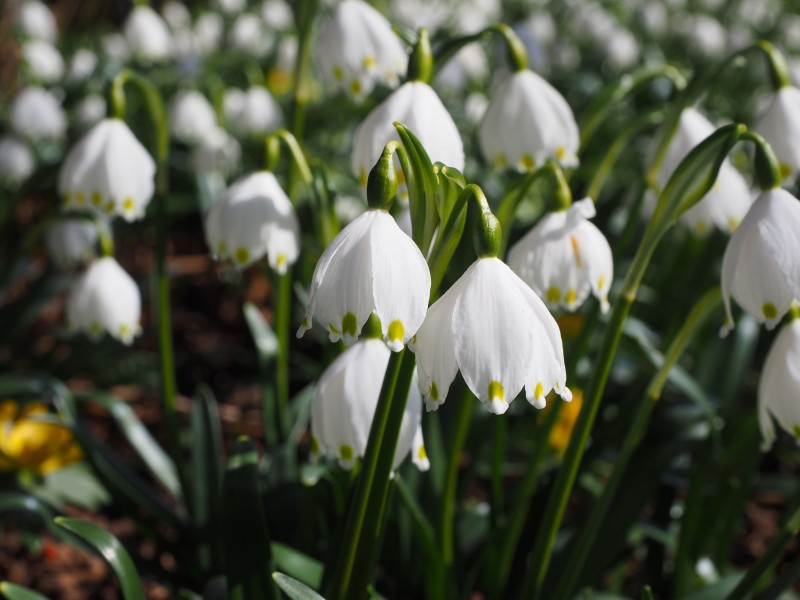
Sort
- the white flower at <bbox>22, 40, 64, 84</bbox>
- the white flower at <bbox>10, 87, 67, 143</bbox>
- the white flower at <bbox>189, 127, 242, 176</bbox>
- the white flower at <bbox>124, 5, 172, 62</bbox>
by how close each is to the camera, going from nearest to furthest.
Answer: the white flower at <bbox>189, 127, 242, 176</bbox>, the white flower at <bbox>10, 87, 67, 143</bbox>, the white flower at <bbox>124, 5, 172, 62</bbox>, the white flower at <bbox>22, 40, 64, 84</bbox>

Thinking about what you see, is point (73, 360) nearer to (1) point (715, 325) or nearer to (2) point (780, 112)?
(1) point (715, 325)

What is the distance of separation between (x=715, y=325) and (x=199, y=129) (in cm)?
174

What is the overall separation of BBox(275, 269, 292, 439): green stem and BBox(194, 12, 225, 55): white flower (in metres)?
3.31

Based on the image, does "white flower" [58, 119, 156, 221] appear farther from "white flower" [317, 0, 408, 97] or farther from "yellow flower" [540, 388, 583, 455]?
"yellow flower" [540, 388, 583, 455]

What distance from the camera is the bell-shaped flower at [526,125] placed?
5.30ft

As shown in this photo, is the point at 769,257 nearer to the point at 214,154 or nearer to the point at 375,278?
the point at 375,278

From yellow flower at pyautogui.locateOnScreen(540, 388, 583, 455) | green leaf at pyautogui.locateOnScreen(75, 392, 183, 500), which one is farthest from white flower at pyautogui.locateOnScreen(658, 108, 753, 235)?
green leaf at pyautogui.locateOnScreen(75, 392, 183, 500)

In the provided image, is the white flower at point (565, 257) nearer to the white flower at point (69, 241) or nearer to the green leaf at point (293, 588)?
the green leaf at point (293, 588)

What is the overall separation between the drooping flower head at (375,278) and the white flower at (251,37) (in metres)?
4.09

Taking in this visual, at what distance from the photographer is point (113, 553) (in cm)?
146

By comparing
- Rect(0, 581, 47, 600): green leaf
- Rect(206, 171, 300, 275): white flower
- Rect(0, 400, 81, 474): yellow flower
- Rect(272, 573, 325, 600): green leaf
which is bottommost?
Rect(0, 400, 81, 474): yellow flower

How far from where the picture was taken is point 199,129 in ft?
11.0

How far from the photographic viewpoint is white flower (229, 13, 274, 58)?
5.14m

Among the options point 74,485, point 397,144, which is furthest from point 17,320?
point 397,144
